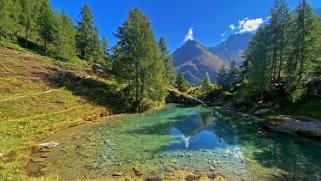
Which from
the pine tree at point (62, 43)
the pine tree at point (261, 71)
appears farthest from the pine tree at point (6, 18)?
the pine tree at point (261, 71)

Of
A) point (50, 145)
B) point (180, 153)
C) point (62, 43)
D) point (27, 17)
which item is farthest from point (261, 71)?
point (27, 17)

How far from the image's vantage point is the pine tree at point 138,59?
132 ft

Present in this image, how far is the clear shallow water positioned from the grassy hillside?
2.27 metres

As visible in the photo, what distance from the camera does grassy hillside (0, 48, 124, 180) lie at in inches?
730

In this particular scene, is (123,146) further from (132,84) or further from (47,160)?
(132,84)

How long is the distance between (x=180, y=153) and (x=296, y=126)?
16371mm

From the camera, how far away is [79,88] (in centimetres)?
3931

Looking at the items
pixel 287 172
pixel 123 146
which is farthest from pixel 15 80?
pixel 287 172

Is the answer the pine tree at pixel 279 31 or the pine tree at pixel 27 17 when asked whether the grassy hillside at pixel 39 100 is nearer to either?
the pine tree at pixel 27 17

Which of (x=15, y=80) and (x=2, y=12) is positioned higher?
(x=2, y=12)

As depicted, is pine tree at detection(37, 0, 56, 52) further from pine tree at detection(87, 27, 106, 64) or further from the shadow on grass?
the shadow on grass

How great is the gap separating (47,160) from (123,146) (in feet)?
20.6

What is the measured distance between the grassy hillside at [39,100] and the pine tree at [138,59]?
407 centimetres

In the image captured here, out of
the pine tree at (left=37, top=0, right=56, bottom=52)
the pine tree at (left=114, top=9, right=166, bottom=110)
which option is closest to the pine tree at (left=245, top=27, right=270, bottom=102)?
the pine tree at (left=114, top=9, right=166, bottom=110)
